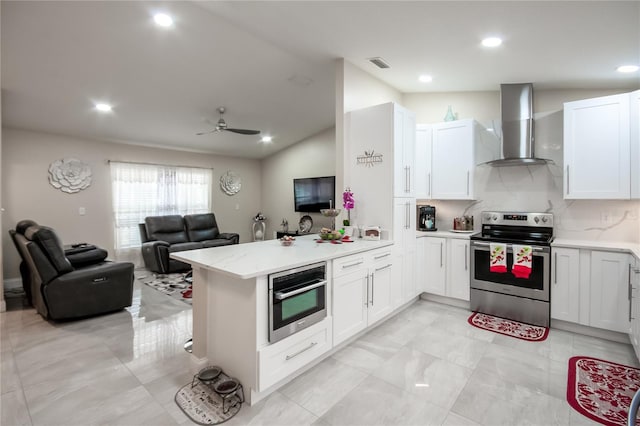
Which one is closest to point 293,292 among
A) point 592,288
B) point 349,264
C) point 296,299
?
point 296,299

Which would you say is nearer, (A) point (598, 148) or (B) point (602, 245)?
(B) point (602, 245)

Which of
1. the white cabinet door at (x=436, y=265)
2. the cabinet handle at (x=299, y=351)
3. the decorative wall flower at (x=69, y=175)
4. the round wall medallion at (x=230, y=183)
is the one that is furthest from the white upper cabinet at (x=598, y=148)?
the decorative wall flower at (x=69, y=175)

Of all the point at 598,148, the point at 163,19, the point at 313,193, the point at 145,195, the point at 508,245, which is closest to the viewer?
the point at 163,19

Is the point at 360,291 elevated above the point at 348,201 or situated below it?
below

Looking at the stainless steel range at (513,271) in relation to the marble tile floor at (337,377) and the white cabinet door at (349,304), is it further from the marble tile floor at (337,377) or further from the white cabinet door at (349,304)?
the white cabinet door at (349,304)

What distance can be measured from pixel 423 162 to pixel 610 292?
2285 millimetres

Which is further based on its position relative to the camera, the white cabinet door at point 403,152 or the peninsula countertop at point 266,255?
the white cabinet door at point 403,152

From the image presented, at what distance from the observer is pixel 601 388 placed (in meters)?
2.19

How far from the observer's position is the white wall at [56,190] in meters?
4.80

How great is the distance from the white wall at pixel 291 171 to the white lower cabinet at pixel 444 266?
2911mm

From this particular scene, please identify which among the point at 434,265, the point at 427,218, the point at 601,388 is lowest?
the point at 601,388

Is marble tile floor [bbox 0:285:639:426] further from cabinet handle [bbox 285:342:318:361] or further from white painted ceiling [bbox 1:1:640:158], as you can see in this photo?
white painted ceiling [bbox 1:1:640:158]

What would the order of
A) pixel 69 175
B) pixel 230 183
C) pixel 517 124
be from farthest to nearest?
pixel 230 183 < pixel 69 175 < pixel 517 124

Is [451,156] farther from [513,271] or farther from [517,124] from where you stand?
[513,271]
